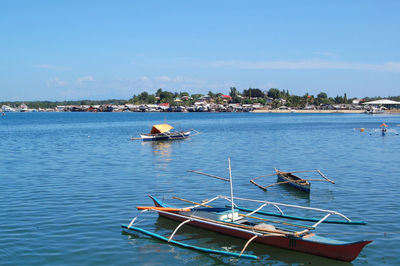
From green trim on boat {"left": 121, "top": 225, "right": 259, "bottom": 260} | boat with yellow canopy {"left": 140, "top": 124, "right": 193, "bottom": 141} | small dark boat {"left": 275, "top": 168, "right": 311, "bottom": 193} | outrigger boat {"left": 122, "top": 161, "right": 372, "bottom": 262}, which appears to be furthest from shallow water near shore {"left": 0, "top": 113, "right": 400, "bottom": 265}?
boat with yellow canopy {"left": 140, "top": 124, "right": 193, "bottom": 141}

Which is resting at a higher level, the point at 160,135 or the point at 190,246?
the point at 160,135

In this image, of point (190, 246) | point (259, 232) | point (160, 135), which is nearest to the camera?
point (259, 232)

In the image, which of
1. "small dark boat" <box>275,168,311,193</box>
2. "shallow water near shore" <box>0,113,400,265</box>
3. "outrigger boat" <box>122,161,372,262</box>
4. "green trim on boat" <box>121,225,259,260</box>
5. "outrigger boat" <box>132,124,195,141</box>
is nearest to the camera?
"outrigger boat" <box>122,161,372,262</box>

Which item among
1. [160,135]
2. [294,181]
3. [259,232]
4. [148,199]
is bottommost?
[148,199]

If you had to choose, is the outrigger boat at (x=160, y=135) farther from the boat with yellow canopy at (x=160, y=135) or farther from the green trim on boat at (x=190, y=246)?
the green trim on boat at (x=190, y=246)

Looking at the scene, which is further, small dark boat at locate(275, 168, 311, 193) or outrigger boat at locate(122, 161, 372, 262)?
small dark boat at locate(275, 168, 311, 193)

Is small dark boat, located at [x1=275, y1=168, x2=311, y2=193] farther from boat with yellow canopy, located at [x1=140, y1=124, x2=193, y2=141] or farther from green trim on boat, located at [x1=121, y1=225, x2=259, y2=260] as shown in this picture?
boat with yellow canopy, located at [x1=140, y1=124, x2=193, y2=141]

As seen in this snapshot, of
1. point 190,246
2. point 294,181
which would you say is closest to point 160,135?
point 294,181

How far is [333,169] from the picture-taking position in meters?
37.6

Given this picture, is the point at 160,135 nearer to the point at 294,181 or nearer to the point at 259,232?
the point at 294,181

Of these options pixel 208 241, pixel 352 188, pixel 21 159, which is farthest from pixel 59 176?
pixel 352 188

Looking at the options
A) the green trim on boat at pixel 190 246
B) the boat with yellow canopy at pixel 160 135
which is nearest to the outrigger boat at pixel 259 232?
the green trim on boat at pixel 190 246

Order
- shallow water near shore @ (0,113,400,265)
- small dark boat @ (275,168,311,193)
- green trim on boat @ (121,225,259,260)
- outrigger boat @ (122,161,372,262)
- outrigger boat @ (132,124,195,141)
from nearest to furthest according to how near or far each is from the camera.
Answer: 1. outrigger boat @ (122,161,372,262)
2. green trim on boat @ (121,225,259,260)
3. shallow water near shore @ (0,113,400,265)
4. small dark boat @ (275,168,311,193)
5. outrigger boat @ (132,124,195,141)

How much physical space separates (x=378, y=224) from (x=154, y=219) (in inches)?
469
